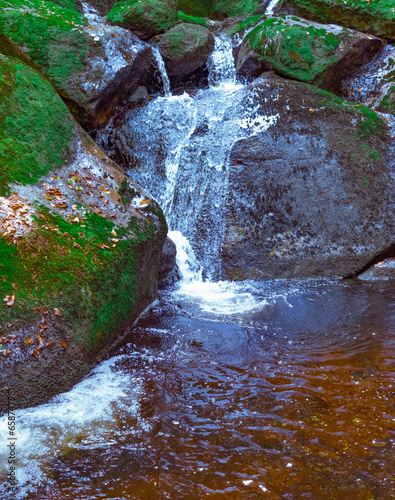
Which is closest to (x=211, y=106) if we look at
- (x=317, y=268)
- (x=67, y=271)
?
(x=317, y=268)

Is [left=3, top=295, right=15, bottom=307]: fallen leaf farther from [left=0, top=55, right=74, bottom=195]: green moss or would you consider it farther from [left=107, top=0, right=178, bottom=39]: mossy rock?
[left=107, top=0, right=178, bottom=39]: mossy rock

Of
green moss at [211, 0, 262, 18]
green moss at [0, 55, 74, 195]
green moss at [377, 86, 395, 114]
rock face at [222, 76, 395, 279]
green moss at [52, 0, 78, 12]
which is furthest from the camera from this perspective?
green moss at [211, 0, 262, 18]

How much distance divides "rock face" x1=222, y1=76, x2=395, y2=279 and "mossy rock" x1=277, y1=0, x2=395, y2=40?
3970mm

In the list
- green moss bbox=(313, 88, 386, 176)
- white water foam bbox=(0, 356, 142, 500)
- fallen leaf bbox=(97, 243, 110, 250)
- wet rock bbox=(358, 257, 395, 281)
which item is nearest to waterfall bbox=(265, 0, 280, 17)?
green moss bbox=(313, 88, 386, 176)

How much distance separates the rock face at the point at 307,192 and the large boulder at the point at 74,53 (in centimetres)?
296

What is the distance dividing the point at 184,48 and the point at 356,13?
473cm

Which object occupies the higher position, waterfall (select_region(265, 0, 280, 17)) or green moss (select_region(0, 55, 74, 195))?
waterfall (select_region(265, 0, 280, 17))

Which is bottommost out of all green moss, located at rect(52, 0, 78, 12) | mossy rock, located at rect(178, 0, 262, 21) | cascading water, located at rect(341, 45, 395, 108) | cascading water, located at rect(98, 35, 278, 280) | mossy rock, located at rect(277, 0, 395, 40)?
cascading water, located at rect(98, 35, 278, 280)

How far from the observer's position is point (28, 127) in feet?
17.0

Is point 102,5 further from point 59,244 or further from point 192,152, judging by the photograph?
point 59,244

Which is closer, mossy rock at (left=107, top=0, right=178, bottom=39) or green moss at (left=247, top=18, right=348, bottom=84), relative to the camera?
green moss at (left=247, top=18, right=348, bottom=84)

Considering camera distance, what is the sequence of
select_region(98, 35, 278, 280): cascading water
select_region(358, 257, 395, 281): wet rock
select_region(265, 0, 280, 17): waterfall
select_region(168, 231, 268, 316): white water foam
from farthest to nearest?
select_region(265, 0, 280, 17): waterfall
select_region(98, 35, 278, 280): cascading water
select_region(358, 257, 395, 281): wet rock
select_region(168, 231, 268, 316): white water foam

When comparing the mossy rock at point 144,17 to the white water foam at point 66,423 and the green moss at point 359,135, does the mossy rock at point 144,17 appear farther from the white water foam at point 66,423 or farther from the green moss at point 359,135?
the white water foam at point 66,423

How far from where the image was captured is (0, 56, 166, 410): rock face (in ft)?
12.3
